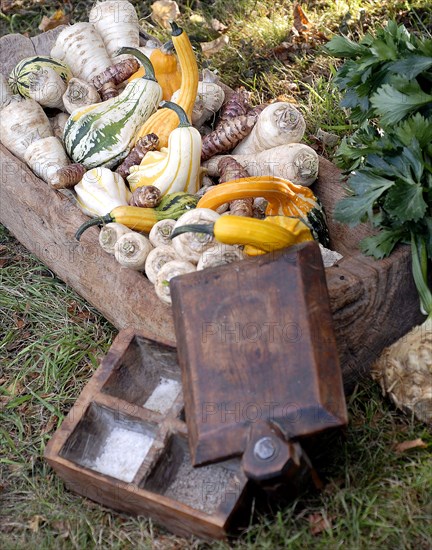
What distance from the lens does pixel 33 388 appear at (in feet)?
11.1

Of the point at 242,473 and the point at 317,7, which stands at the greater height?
the point at 242,473

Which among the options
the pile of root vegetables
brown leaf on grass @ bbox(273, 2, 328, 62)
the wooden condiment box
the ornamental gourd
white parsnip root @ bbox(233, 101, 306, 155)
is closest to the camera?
the wooden condiment box

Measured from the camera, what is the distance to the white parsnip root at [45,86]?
12.9ft

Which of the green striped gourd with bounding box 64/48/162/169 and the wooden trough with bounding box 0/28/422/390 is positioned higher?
the green striped gourd with bounding box 64/48/162/169

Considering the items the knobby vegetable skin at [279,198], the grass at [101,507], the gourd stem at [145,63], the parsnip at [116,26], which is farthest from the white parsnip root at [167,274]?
the parsnip at [116,26]

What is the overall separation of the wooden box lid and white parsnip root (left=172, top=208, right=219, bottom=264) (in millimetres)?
317

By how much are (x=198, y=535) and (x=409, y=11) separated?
371 centimetres

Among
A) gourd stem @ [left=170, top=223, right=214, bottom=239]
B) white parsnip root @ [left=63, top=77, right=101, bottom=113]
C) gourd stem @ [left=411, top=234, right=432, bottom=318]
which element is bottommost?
gourd stem @ [left=411, top=234, right=432, bottom=318]

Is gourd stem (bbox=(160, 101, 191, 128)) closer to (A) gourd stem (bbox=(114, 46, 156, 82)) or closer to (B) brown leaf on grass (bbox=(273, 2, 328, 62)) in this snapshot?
(A) gourd stem (bbox=(114, 46, 156, 82))

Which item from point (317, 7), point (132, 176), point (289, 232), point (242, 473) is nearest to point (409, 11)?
point (317, 7)

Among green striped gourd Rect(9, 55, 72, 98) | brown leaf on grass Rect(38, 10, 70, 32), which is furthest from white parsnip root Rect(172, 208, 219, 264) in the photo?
brown leaf on grass Rect(38, 10, 70, 32)

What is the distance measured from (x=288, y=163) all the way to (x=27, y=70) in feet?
4.86

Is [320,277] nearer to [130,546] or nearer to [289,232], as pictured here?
[289,232]

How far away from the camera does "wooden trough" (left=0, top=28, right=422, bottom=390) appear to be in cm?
284
